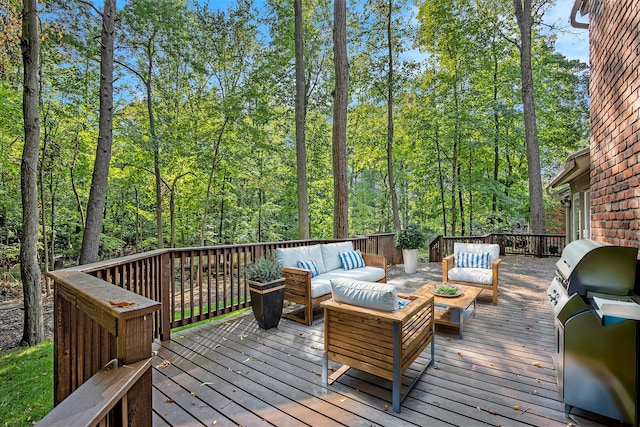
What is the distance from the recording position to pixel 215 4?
10695 mm

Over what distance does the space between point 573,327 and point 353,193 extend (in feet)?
48.7

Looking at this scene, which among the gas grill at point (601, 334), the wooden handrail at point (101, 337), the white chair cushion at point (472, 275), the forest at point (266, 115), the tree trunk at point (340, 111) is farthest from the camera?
the forest at point (266, 115)

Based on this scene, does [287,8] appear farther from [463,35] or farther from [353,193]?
[353,193]

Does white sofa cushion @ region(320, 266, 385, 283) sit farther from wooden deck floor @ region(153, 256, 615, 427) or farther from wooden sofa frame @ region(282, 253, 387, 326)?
wooden deck floor @ region(153, 256, 615, 427)

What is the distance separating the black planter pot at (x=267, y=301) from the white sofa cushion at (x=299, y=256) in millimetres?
513

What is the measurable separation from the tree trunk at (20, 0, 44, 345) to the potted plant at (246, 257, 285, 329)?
13.0 ft

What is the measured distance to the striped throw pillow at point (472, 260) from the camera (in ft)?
17.1

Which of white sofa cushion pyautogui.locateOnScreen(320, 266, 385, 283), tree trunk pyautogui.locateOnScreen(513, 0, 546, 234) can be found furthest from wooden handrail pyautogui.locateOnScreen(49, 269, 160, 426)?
tree trunk pyautogui.locateOnScreen(513, 0, 546, 234)

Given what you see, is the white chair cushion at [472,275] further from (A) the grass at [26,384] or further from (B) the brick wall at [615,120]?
(A) the grass at [26,384]

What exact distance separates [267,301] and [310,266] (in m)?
0.96

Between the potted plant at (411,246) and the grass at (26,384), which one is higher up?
the potted plant at (411,246)

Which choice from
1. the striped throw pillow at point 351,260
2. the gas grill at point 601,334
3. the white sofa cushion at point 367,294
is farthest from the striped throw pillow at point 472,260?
the white sofa cushion at point 367,294

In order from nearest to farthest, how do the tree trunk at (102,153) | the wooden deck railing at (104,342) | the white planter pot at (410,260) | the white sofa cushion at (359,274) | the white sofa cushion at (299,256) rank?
1. the wooden deck railing at (104,342)
2. the white sofa cushion at (299,256)
3. the white sofa cushion at (359,274)
4. the tree trunk at (102,153)
5. the white planter pot at (410,260)

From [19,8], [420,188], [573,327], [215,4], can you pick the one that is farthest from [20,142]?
[420,188]
